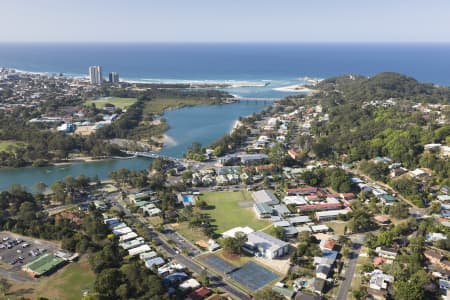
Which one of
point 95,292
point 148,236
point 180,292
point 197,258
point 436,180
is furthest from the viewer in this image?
point 436,180

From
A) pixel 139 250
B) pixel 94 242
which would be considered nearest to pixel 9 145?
pixel 94 242

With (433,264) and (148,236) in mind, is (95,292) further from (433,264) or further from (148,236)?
(433,264)

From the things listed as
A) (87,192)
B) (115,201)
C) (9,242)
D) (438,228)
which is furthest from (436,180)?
(9,242)

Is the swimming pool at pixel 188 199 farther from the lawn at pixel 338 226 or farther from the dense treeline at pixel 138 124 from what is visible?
the dense treeline at pixel 138 124

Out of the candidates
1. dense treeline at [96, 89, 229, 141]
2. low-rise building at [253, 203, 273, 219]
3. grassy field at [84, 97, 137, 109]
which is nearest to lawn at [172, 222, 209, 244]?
low-rise building at [253, 203, 273, 219]

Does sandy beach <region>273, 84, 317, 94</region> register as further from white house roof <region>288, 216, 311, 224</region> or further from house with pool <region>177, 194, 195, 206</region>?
white house roof <region>288, 216, 311, 224</region>
